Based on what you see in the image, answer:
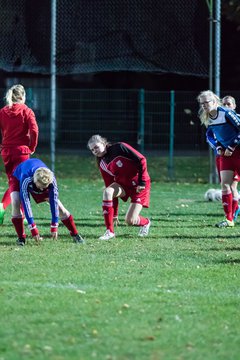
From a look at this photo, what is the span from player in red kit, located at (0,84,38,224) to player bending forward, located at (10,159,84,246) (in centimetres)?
119

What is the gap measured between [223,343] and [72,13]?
14704 mm

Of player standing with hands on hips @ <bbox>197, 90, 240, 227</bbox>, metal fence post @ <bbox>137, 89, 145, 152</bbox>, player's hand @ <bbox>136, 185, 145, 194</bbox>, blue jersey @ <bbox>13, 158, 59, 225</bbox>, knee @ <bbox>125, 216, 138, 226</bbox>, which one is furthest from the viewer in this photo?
metal fence post @ <bbox>137, 89, 145, 152</bbox>

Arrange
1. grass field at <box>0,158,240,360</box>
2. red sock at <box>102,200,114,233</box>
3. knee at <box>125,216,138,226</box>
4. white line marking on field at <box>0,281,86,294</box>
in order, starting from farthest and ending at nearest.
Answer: knee at <box>125,216,138,226</box> → red sock at <box>102,200,114,233</box> → white line marking on field at <box>0,281,86,294</box> → grass field at <box>0,158,240,360</box>

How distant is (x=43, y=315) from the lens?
7.12 meters

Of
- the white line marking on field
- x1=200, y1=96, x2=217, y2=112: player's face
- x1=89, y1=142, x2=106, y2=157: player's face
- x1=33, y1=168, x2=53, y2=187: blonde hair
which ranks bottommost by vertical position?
the white line marking on field

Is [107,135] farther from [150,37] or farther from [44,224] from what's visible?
[44,224]

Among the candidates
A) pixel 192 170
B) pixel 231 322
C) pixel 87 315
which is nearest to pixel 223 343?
pixel 231 322

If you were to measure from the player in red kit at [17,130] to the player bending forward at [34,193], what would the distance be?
1192 mm

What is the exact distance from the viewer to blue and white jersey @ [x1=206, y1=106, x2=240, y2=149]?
11977 millimetres

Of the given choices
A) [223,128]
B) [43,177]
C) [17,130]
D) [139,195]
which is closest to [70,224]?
[43,177]

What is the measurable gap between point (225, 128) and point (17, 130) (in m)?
2.47

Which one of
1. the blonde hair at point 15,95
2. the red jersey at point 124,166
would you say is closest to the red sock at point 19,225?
the red jersey at point 124,166

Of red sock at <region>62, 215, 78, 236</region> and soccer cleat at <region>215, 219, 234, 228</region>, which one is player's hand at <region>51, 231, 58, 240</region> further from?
soccer cleat at <region>215, 219, 234, 228</region>

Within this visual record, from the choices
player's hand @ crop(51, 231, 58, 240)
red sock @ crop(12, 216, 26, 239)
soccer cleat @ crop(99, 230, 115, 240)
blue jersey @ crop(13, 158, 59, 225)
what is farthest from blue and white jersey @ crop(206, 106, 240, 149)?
red sock @ crop(12, 216, 26, 239)
